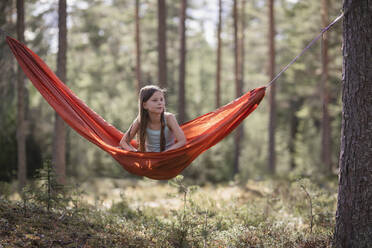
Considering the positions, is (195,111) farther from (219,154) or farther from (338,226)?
(338,226)

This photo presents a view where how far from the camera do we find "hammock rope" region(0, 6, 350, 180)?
329 cm

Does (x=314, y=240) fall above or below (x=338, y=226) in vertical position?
below

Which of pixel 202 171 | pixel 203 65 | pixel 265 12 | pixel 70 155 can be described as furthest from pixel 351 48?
pixel 203 65

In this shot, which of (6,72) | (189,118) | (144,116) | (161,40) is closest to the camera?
(144,116)

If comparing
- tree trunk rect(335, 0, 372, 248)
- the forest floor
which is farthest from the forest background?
tree trunk rect(335, 0, 372, 248)

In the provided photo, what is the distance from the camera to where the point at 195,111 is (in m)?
16.2

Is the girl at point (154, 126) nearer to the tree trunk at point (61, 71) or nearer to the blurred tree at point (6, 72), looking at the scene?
the tree trunk at point (61, 71)

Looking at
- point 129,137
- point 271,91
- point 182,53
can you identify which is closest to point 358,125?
point 129,137

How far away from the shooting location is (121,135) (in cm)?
380

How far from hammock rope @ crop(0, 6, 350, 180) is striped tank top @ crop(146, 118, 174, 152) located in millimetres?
217

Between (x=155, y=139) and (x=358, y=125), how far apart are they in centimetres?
193

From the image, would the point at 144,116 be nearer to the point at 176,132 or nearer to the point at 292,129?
the point at 176,132

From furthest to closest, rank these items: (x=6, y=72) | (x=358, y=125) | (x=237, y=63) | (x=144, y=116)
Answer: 1. (x=237, y=63)
2. (x=6, y=72)
3. (x=144, y=116)
4. (x=358, y=125)

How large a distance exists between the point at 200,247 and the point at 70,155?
7750mm
